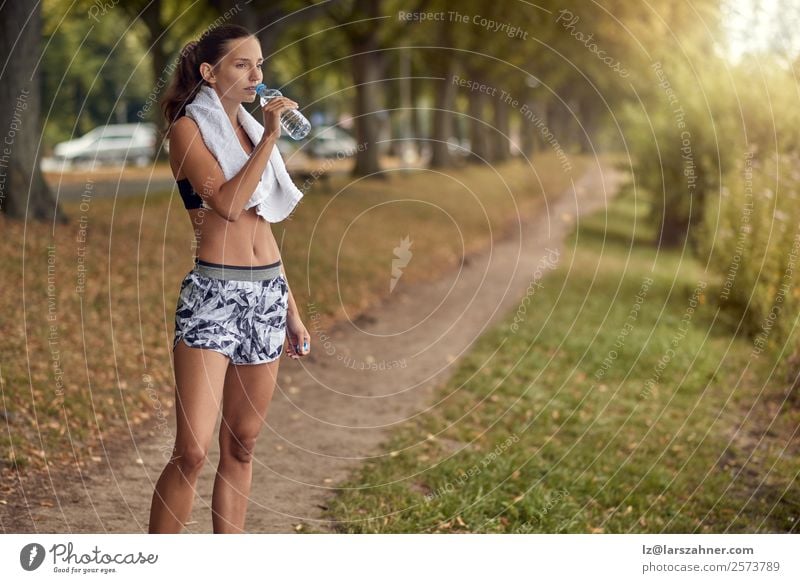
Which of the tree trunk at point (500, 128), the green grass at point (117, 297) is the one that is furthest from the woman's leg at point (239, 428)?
the tree trunk at point (500, 128)

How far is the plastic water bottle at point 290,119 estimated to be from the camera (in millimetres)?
4332

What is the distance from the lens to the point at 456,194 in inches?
1103

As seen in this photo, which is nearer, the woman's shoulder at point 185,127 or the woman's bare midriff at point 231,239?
the woman's shoulder at point 185,127

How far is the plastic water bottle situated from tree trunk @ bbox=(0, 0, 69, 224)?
8.58m

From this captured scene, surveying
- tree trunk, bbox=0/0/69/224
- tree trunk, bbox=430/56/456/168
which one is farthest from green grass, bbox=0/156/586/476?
tree trunk, bbox=430/56/456/168

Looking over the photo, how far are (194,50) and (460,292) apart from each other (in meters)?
11.6

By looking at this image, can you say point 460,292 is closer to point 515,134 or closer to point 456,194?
point 456,194

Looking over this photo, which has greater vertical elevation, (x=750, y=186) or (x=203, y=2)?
(x=203, y=2)

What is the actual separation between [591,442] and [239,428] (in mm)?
4368

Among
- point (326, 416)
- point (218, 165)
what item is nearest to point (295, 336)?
point (218, 165)

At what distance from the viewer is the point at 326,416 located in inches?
338

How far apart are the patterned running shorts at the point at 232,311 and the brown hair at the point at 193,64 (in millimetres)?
664

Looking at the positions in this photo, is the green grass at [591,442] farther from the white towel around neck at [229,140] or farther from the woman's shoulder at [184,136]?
the woman's shoulder at [184,136]

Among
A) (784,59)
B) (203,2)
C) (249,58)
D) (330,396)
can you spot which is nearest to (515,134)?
(203,2)
